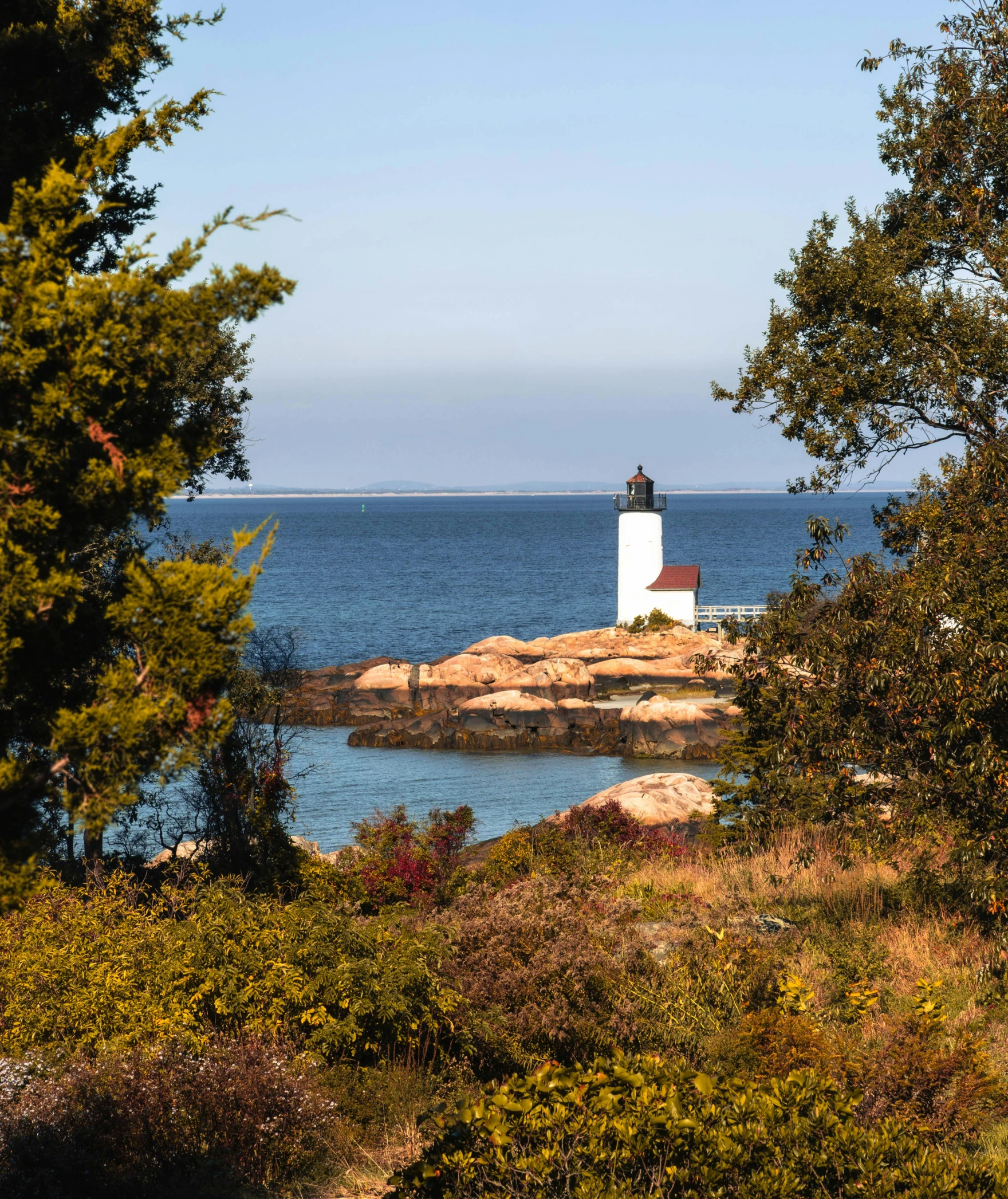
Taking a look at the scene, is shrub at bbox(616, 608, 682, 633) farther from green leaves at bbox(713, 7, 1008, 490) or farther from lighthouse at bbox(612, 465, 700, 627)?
green leaves at bbox(713, 7, 1008, 490)

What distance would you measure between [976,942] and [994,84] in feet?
33.9

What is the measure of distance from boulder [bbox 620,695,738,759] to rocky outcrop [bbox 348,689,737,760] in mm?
22

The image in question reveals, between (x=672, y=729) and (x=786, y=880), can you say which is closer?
(x=786, y=880)

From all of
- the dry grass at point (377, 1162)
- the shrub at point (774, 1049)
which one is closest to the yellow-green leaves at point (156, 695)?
the dry grass at point (377, 1162)

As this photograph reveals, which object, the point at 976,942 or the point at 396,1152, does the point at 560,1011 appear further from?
the point at 976,942

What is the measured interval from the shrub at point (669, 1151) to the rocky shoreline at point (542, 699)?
34.3 metres

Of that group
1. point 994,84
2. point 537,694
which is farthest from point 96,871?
point 537,694

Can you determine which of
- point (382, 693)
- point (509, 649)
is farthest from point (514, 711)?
point (509, 649)

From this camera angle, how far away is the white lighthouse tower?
58.1 m

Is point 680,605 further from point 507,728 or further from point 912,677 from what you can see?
point 912,677

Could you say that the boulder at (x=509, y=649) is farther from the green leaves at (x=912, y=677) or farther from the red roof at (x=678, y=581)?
the green leaves at (x=912, y=677)

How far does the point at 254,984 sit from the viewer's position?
25.5 ft

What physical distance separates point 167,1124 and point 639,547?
173 ft

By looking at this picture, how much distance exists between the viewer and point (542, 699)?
4534 cm
